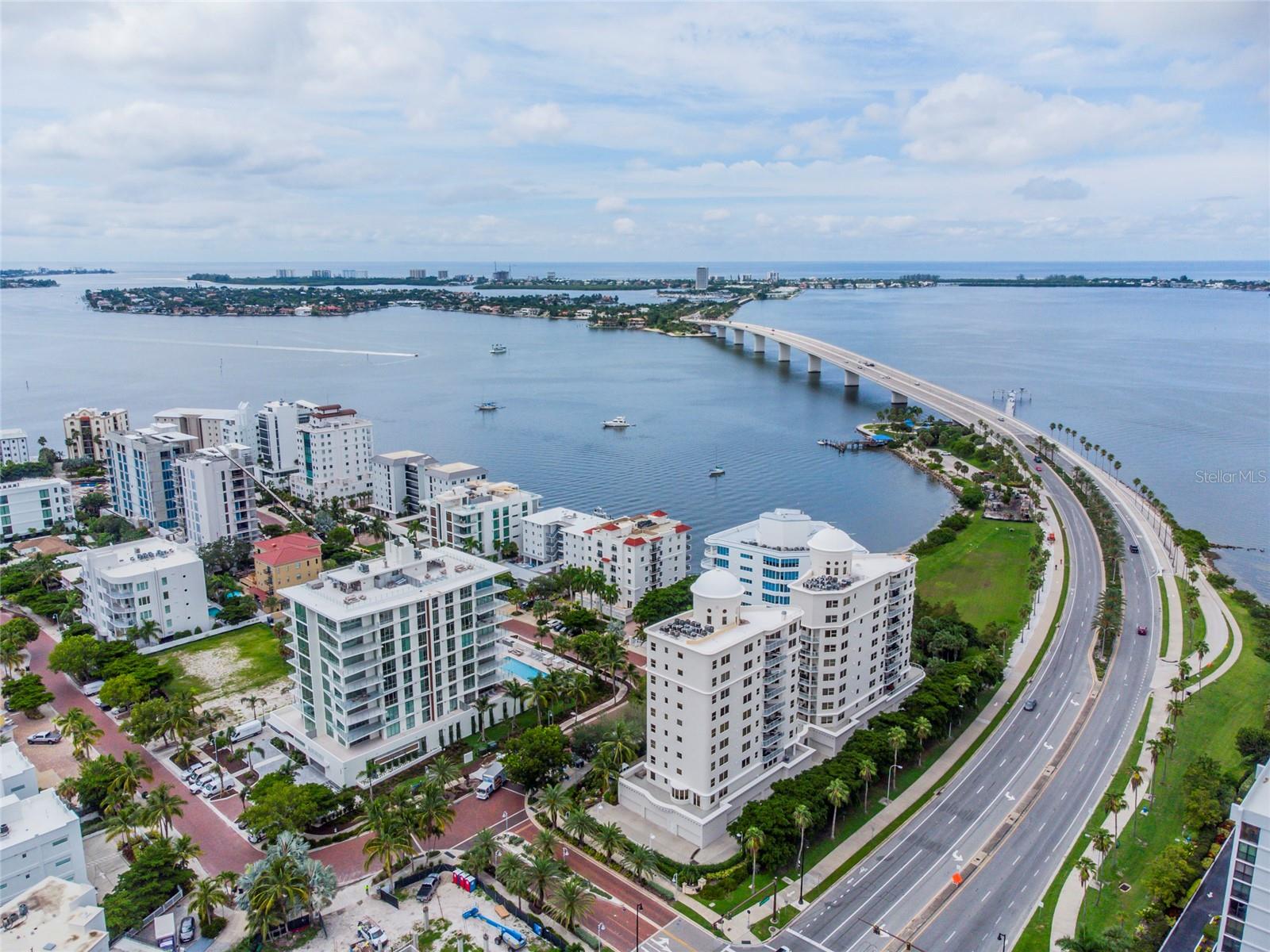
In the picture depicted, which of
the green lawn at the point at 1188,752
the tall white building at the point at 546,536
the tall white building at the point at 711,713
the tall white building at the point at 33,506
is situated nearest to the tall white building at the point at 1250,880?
the green lawn at the point at 1188,752

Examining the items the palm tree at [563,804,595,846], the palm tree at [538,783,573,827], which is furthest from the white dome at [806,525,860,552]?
the palm tree at [563,804,595,846]

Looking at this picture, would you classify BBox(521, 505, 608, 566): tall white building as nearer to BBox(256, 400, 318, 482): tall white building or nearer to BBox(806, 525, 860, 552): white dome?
BBox(806, 525, 860, 552): white dome

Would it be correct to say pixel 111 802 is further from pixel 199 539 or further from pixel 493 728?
pixel 199 539

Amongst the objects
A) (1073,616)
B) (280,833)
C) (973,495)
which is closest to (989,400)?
(973,495)

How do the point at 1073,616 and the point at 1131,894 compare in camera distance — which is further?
the point at 1073,616

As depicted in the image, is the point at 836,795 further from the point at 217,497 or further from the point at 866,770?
the point at 217,497

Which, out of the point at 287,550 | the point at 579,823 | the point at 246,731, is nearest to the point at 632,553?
the point at 287,550

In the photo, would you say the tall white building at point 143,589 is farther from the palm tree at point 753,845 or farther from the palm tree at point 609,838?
the palm tree at point 753,845
